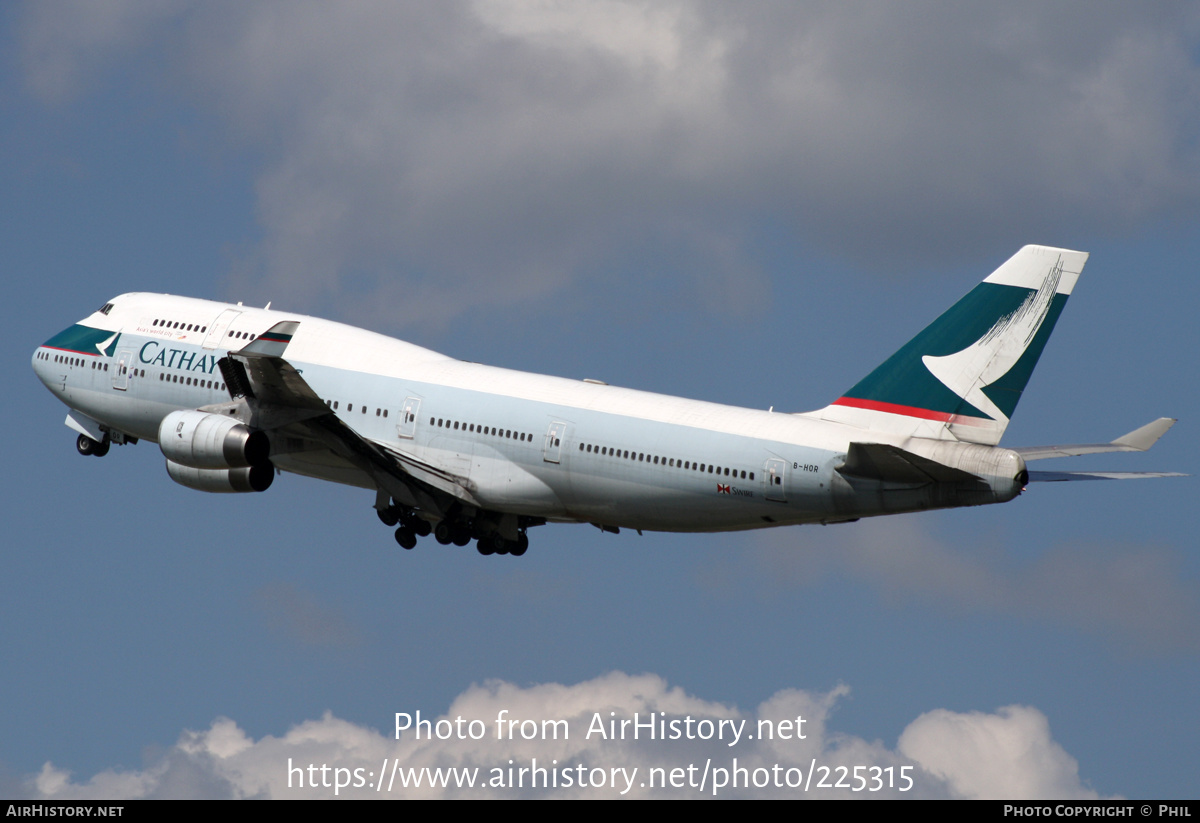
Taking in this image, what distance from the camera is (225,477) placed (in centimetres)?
5047

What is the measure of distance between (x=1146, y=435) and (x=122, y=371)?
3128cm

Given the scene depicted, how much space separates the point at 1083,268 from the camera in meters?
45.7

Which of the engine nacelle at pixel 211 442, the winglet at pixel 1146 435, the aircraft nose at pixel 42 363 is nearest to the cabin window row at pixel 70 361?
the aircraft nose at pixel 42 363

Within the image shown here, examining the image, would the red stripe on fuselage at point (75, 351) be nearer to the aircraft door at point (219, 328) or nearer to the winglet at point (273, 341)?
the aircraft door at point (219, 328)

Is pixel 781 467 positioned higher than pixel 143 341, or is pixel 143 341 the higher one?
pixel 143 341

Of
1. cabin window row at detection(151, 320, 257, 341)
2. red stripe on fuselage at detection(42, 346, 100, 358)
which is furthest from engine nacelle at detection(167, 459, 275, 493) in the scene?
red stripe on fuselage at detection(42, 346, 100, 358)

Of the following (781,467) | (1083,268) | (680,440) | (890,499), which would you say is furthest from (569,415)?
(1083,268)

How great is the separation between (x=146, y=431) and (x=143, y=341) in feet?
9.46

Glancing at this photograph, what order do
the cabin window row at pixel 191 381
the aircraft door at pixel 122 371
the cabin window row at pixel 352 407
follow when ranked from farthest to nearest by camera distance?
the aircraft door at pixel 122 371 → the cabin window row at pixel 191 381 → the cabin window row at pixel 352 407

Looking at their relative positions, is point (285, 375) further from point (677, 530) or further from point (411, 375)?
point (677, 530)

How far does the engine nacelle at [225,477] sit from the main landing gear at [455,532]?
4402 millimetres

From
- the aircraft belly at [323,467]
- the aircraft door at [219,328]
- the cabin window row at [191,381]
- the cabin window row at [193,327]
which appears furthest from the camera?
the aircraft door at [219,328]

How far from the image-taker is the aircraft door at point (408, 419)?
51.0m

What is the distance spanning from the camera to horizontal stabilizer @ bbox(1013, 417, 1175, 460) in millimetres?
42844
